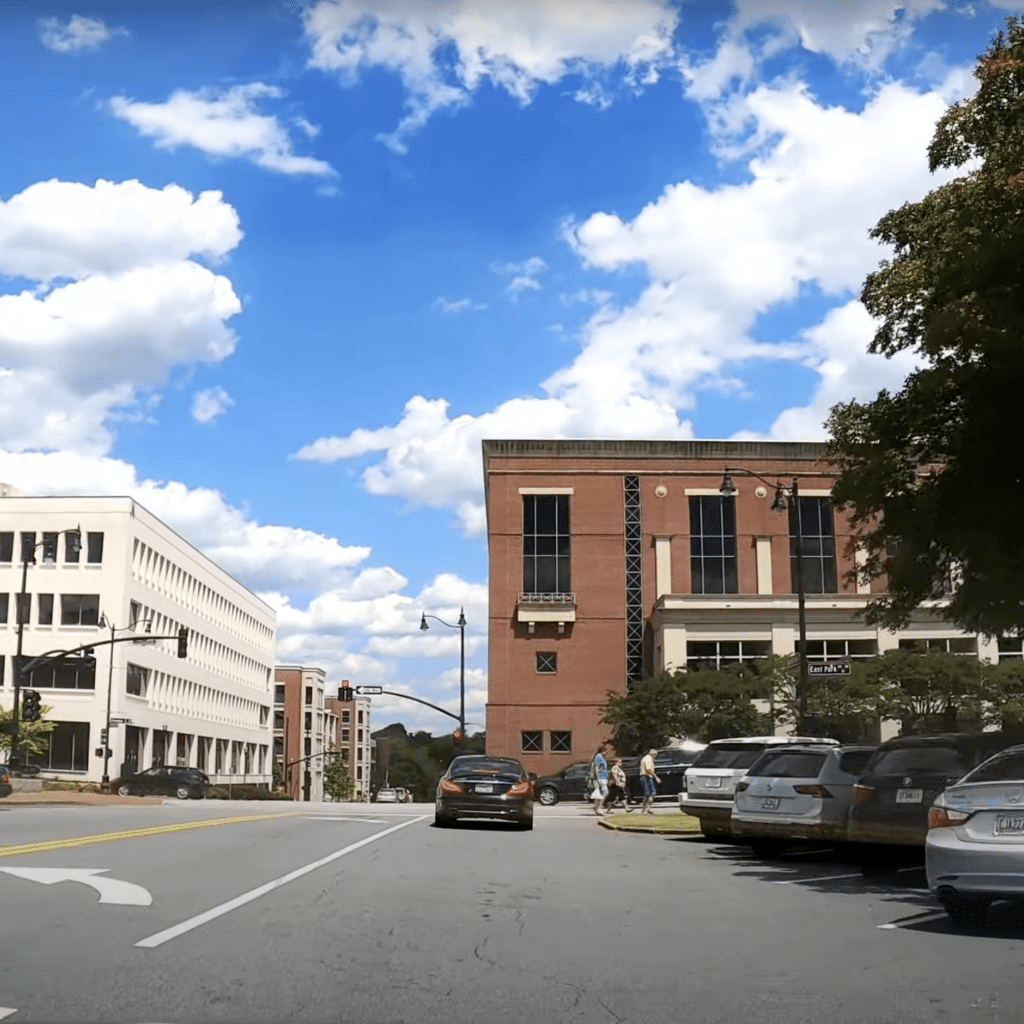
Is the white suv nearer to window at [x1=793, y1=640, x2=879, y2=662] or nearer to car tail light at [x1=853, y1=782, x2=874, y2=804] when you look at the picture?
car tail light at [x1=853, y1=782, x2=874, y2=804]

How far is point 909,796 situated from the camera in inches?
583

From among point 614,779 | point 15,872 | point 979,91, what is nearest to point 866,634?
point 614,779

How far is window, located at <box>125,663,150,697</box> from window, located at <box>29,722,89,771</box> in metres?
3.92

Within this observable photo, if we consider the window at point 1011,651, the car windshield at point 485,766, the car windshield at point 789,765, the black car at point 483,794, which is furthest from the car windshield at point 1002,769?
the window at point 1011,651

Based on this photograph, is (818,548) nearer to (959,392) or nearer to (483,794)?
(483,794)

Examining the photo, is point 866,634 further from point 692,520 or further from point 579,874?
point 579,874

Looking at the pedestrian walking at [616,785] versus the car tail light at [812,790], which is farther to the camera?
the pedestrian walking at [616,785]

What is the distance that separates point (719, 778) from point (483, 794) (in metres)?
5.47

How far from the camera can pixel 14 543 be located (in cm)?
7731

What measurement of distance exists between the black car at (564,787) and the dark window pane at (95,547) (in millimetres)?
37844

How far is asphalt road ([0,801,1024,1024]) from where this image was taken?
7.05 metres

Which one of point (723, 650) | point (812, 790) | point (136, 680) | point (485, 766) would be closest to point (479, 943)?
point (812, 790)

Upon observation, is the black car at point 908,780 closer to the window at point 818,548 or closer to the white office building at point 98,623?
the window at point 818,548

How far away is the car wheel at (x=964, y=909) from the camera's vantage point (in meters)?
10.6
